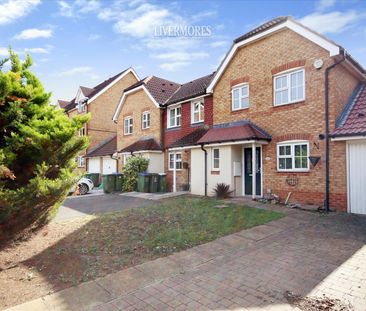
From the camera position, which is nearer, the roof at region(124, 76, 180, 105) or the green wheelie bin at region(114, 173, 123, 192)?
the green wheelie bin at region(114, 173, 123, 192)

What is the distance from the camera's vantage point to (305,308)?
12.1ft

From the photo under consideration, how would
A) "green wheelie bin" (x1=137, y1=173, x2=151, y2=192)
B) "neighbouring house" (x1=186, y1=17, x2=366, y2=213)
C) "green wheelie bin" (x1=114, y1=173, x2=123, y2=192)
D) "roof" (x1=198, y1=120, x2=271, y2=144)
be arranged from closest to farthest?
1. "neighbouring house" (x1=186, y1=17, x2=366, y2=213)
2. "roof" (x1=198, y1=120, x2=271, y2=144)
3. "green wheelie bin" (x1=137, y1=173, x2=151, y2=192)
4. "green wheelie bin" (x1=114, y1=173, x2=123, y2=192)

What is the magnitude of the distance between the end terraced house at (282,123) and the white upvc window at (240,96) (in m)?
0.05

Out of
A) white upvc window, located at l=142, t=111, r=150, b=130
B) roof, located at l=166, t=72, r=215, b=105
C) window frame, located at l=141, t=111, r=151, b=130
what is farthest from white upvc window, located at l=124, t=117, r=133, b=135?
roof, located at l=166, t=72, r=215, b=105

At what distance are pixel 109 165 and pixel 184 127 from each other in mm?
10131

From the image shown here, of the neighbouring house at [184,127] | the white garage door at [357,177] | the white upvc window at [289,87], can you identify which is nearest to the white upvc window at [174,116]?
the neighbouring house at [184,127]

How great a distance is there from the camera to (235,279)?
458 centimetres

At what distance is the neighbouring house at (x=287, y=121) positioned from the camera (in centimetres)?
1012

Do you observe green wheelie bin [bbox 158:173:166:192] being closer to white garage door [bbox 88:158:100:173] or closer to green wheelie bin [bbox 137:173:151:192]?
green wheelie bin [bbox 137:173:151:192]

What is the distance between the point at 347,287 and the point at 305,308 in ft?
3.45

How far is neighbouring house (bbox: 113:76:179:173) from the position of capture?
1880 cm

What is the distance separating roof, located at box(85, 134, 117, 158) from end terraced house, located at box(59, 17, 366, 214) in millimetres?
10025

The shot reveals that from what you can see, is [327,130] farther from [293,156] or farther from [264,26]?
[264,26]

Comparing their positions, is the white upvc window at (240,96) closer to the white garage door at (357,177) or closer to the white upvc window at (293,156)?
the white upvc window at (293,156)
